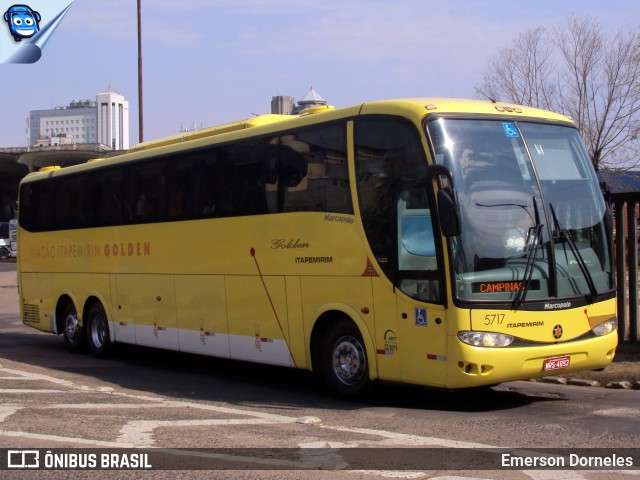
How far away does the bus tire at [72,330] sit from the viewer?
17141mm

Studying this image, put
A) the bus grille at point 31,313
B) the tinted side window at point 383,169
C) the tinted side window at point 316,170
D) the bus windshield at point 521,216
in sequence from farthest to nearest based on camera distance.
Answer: the bus grille at point 31,313
the tinted side window at point 316,170
the tinted side window at point 383,169
the bus windshield at point 521,216

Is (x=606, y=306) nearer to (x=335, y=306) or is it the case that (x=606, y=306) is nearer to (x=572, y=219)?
(x=572, y=219)

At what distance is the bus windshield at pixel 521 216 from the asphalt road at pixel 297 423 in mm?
1397

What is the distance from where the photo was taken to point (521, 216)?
381 inches

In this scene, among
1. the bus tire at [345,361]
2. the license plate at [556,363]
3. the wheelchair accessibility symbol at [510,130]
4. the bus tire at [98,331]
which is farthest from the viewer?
the bus tire at [98,331]

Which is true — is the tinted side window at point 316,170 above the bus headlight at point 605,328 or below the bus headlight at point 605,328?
above

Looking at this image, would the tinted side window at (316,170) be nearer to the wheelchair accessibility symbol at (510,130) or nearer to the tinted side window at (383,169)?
the tinted side window at (383,169)

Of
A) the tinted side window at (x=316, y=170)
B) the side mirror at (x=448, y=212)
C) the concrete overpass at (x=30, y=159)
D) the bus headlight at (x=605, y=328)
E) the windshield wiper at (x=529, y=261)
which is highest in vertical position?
the concrete overpass at (x=30, y=159)

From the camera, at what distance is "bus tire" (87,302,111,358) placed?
646 inches

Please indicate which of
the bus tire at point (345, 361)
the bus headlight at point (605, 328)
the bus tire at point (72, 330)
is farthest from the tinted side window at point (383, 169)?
the bus tire at point (72, 330)

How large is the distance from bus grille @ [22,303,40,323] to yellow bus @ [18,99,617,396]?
5.72 m

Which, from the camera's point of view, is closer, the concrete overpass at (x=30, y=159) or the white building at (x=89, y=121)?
the concrete overpass at (x=30, y=159)

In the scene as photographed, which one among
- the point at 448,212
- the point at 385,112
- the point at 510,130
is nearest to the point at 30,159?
the point at 385,112

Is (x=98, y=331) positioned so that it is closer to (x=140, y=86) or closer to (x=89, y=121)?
(x=140, y=86)
